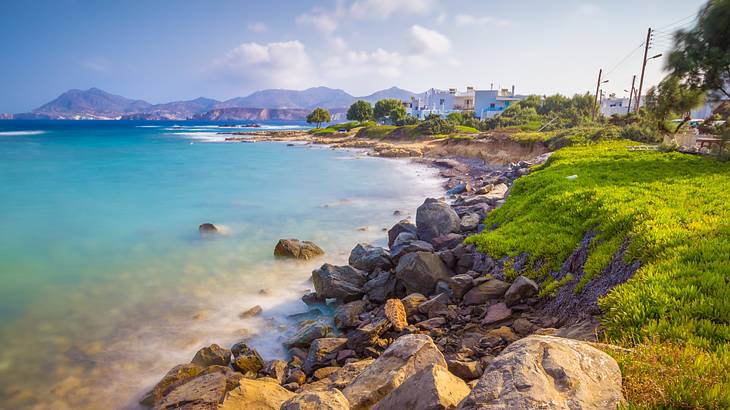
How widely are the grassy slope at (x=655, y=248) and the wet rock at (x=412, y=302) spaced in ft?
7.70

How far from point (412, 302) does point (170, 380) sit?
5.21 meters

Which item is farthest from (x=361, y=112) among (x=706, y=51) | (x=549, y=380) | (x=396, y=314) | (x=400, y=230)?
(x=549, y=380)

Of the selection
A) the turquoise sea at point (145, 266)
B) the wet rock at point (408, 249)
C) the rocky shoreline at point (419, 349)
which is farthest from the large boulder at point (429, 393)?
the wet rock at point (408, 249)

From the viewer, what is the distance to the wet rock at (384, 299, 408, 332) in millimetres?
8547

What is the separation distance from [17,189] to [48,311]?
28777 mm

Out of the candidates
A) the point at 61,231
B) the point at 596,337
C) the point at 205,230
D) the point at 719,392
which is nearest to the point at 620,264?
the point at 596,337

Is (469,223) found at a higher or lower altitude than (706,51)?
lower

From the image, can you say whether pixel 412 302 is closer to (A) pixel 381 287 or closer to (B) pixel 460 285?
(B) pixel 460 285

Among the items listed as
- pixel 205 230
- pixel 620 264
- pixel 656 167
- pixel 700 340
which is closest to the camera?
pixel 700 340

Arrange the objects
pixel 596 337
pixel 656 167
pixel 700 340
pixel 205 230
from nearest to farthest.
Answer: pixel 700 340
pixel 596 337
pixel 656 167
pixel 205 230

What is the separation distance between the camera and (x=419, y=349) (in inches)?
218

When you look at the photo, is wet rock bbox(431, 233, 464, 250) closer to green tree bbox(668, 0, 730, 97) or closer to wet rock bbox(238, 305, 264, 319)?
wet rock bbox(238, 305, 264, 319)

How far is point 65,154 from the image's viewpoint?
60594mm

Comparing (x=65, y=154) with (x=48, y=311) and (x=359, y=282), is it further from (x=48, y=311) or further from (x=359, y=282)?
(x=359, y=282)
